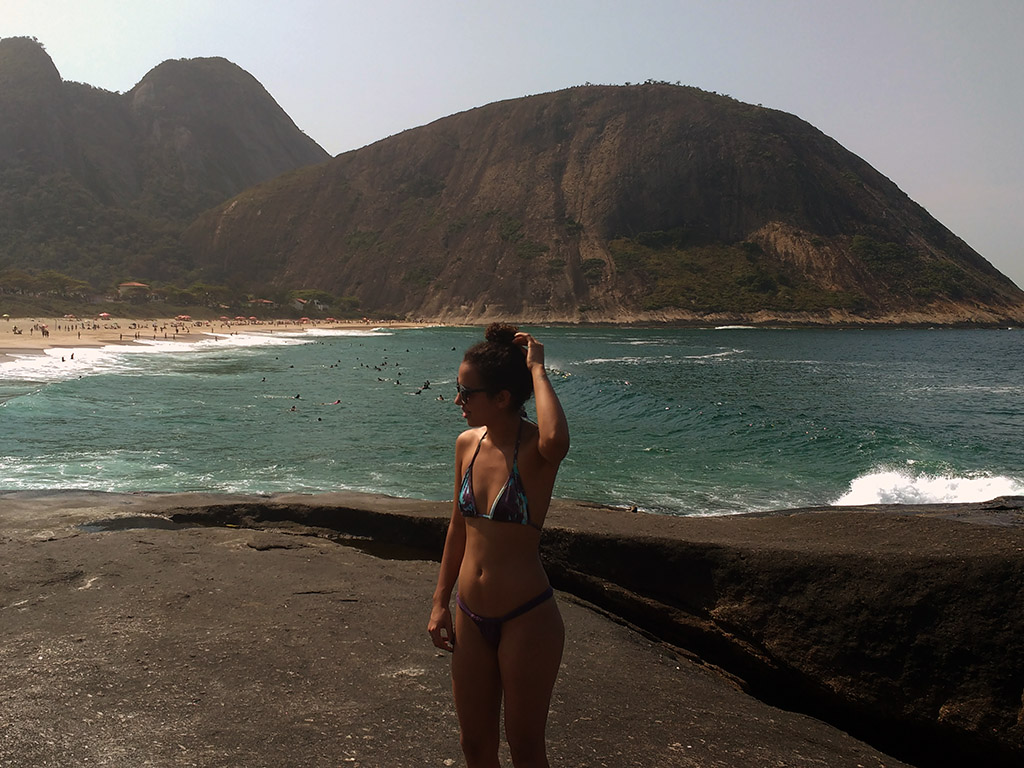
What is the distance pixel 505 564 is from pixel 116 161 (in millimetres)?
183220

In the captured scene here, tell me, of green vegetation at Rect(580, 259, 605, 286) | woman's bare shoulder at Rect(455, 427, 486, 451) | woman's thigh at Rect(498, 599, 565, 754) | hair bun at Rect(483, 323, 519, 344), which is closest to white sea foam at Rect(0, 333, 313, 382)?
woman's bare shoulder at Rect(455, 427, 486, 451)

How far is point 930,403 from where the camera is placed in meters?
26.4

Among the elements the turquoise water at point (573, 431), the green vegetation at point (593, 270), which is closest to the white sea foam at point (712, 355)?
the turquoise water at point (573, 431)

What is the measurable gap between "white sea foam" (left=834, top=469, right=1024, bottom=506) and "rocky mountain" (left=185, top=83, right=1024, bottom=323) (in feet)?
297

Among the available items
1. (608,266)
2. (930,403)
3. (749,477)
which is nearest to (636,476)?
(749,477)

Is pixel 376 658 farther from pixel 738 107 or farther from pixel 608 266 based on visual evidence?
pixel 738 107

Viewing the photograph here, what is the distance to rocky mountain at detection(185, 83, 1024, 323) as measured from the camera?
107 metres

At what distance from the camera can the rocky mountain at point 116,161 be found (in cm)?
12506

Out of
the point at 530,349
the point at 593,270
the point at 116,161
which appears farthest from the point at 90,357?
the point at 116,161

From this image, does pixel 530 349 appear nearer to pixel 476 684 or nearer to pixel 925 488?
pixel 476 684

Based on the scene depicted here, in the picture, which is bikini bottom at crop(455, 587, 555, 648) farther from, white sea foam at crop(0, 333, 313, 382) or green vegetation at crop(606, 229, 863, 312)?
green vegetation at crop(606, 229, 863, 312)

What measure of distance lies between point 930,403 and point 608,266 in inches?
3384

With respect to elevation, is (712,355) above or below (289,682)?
above

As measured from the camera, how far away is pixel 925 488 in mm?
12992
